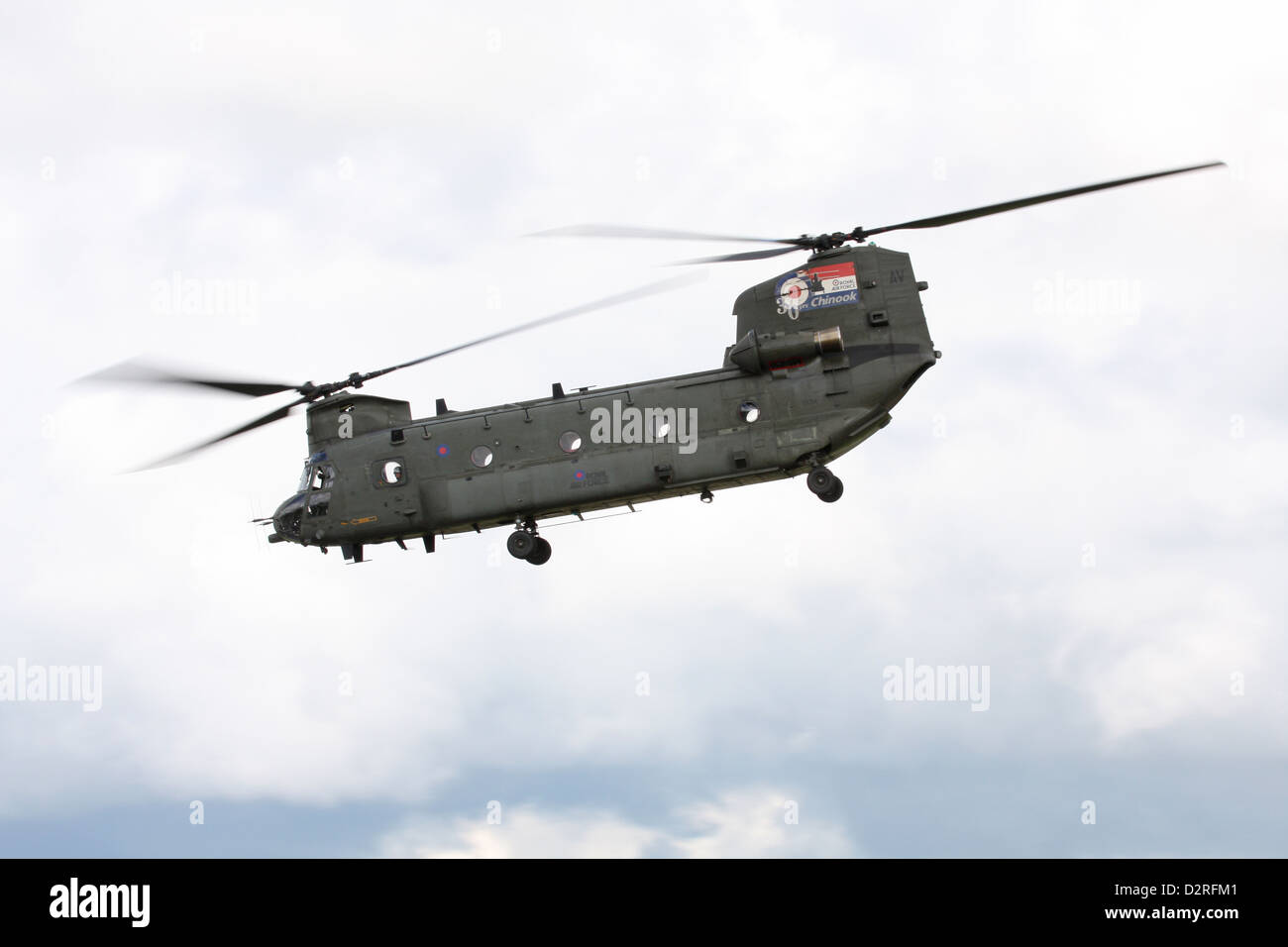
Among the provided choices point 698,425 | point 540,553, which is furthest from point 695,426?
point 540,553

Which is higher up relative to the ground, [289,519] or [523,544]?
[289,519]

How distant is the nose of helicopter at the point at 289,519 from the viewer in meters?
42.9

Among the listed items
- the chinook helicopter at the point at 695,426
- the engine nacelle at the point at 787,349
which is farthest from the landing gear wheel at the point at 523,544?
the engine nacelle at the point at 787,349

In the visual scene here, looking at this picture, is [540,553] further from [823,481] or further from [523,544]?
[823,481]

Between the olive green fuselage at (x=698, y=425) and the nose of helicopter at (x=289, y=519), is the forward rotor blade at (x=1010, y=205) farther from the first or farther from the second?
the nose of helicopter at (x=289, y=519)

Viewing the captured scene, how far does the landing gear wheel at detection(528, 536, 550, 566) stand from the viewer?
41.7m

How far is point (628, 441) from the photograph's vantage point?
132 ft

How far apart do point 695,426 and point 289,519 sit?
Answer: 11902mm

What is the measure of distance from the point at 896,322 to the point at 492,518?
38.5 ft

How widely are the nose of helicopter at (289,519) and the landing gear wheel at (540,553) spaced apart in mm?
6605

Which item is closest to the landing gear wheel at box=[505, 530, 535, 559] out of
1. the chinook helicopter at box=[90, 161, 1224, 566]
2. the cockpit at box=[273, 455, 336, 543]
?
the chinook helicopter at box=[90, 161, 1224, 566]

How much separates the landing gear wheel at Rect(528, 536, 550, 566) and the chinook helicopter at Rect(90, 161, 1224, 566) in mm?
60

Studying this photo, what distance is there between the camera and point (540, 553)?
1646 inches

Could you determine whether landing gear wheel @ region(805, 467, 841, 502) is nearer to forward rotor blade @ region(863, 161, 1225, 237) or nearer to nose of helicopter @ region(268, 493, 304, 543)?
forward rotor blade @ region(863, 161, 1225, 237)
